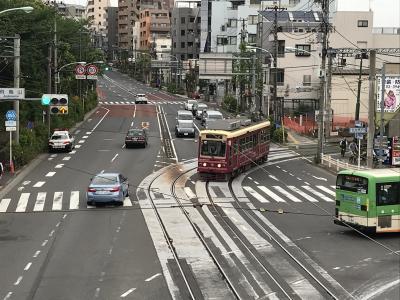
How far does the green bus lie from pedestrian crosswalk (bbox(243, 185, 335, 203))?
29.3ft

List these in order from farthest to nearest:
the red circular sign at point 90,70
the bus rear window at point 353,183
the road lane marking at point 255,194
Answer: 1. the red circular sign at point 90,70
2. the road lane marking at point 255,194
3. the bus rear window at point 353,183

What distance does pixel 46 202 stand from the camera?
103 feet

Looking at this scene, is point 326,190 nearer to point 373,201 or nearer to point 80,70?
point 373,201

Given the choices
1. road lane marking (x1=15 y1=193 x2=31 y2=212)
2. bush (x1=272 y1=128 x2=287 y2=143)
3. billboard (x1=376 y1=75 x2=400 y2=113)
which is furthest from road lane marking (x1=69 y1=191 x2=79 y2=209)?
bush (x1=272 y1=128 x2=287 y2=143)

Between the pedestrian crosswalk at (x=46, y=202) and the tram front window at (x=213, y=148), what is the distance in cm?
770

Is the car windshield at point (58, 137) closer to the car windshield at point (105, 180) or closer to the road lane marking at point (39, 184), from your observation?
the road lane marking at point (39, 184)

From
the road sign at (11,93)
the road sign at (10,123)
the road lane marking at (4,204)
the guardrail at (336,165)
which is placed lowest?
the road lane marking at (4,204)

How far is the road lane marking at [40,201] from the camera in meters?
29.9

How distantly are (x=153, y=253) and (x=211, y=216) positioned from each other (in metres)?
7.46

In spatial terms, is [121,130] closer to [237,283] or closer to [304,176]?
[304,176]

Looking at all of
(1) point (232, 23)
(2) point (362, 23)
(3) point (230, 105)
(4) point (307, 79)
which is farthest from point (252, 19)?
(4) point (307, 79)

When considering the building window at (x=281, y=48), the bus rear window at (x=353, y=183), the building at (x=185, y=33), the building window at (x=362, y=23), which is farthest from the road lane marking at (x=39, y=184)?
the building at (x=185, y=33)

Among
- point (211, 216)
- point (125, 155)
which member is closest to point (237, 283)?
point (211, 216)

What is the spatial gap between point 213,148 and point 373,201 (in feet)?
53.8
